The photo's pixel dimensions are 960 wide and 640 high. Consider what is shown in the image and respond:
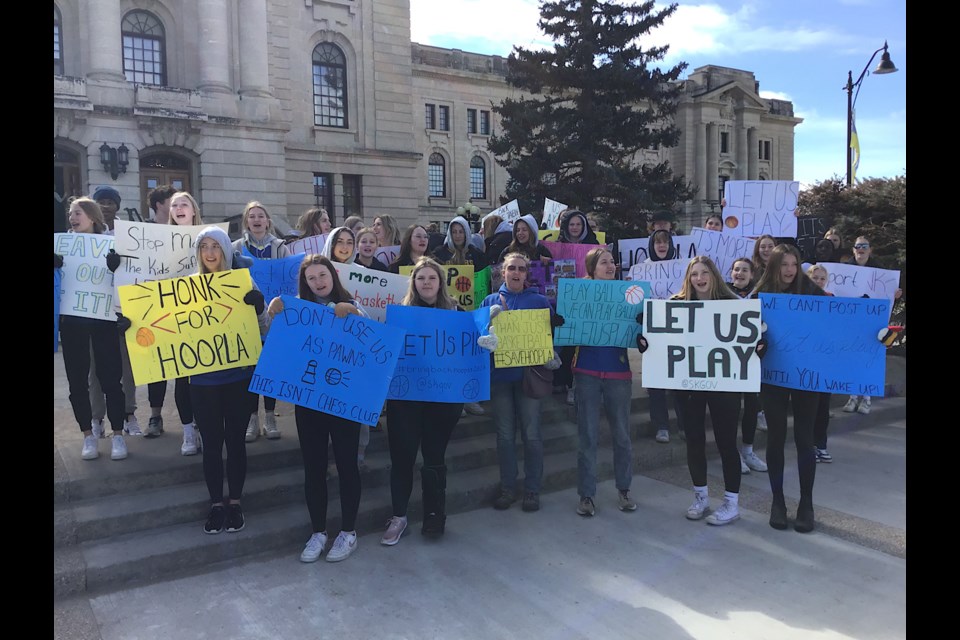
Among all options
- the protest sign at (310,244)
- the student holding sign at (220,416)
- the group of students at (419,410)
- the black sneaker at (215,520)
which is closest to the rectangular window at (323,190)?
the protest sign at (310,244)

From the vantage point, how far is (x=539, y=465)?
560cm

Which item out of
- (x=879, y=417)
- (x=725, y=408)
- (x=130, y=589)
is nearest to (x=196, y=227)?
(x=130, y=589)

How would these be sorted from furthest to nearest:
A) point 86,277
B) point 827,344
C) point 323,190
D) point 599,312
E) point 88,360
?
point 323,190, point 599,312, point 88,360, point 86,277, point 827,344

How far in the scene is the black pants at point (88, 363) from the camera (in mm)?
5266

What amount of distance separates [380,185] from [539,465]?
2908 cm

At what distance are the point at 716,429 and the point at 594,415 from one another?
0.96m

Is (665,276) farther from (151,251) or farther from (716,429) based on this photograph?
(151,251)

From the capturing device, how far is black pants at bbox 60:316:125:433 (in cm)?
527

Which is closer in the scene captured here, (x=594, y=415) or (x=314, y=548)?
(x=314, y=548)

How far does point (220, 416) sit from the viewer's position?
4684 millimetres

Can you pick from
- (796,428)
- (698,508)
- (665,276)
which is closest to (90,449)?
(698,508)

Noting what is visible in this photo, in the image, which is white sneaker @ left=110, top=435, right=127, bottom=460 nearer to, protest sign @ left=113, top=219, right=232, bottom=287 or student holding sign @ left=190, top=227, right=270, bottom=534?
student holding sign @ left=190, top=227, right=270, bottom=534

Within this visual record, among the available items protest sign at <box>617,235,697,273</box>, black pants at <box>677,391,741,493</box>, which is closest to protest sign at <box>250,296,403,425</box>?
black pants at <box>677,391,741,493</box>
